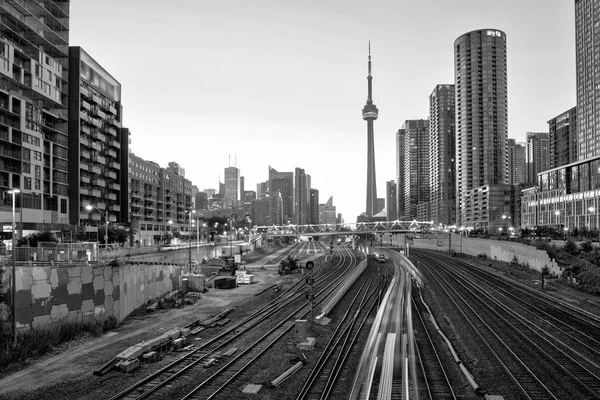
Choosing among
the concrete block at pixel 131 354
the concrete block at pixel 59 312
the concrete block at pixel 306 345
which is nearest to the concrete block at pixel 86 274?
the concrete block at pixel 59 312

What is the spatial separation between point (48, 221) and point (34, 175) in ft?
28.2

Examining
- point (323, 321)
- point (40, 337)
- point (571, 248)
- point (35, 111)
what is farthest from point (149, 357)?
point (35, 111)

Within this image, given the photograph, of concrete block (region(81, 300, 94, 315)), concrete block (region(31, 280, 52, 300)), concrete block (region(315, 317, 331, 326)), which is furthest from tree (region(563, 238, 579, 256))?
concrete block (region(31, 280, 52, 300))

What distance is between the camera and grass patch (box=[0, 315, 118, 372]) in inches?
878

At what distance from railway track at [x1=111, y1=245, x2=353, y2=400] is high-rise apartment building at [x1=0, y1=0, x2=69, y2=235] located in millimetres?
39789

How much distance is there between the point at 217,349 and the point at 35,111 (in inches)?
2547

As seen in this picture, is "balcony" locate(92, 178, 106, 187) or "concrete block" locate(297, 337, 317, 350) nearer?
"concrete block" locate(297, 337, 317, 350)

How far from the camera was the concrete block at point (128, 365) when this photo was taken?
829 inches

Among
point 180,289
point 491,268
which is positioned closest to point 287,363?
point 180,289

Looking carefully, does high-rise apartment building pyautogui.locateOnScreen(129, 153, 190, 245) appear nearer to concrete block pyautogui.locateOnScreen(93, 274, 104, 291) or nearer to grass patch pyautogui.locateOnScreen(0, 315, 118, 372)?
concrete block pyautogui.locateOnScreen(93, 274, 104, 291)

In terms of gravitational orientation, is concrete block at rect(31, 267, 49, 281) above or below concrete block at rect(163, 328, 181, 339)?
above

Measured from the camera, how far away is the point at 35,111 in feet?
236

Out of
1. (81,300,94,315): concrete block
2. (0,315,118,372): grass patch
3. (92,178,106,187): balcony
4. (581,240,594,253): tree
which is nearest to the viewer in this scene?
(0,315,118,372): grass patch

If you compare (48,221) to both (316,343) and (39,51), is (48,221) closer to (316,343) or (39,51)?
(39,51)
